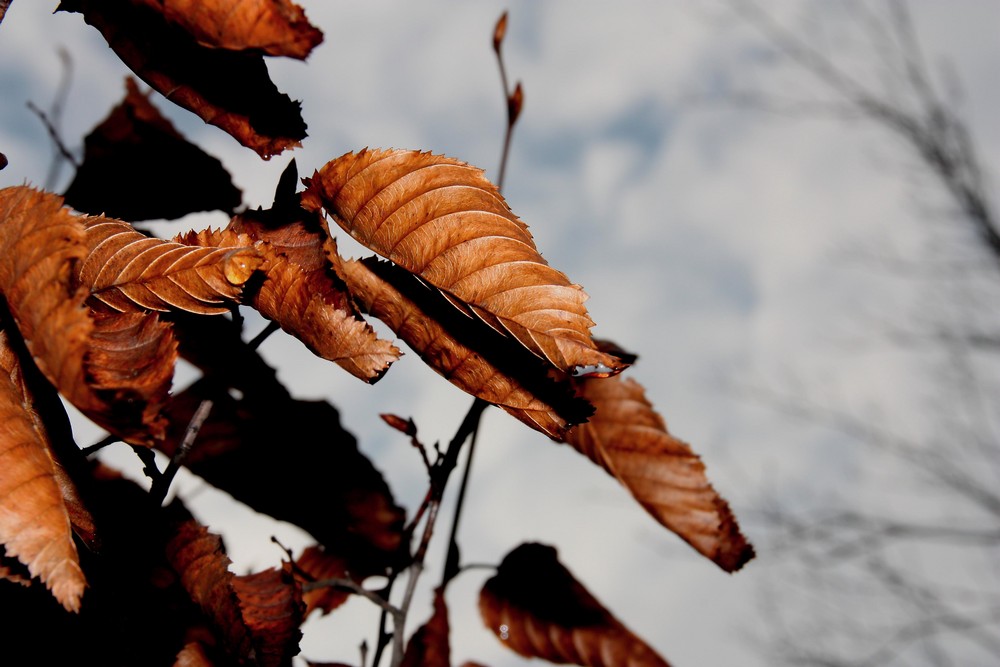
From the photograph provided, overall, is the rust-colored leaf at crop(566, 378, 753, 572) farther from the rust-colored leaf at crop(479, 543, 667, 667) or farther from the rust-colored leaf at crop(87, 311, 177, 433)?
the rust-colored leaf at crop(87, 311, 177, 433)

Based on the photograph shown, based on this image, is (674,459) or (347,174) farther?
(674,459)

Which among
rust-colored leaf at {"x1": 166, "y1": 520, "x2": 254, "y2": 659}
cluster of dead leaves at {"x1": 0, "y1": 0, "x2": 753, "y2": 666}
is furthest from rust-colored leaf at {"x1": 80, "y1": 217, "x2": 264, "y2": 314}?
rust-colored leaf at {"x1": 166, "y1": 520, "x2": 254, "y2": 659}

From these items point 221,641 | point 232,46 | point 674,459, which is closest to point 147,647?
point 221,641

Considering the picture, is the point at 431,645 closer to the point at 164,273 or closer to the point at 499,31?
the point at 164,273

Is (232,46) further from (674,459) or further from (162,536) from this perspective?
(674,459)

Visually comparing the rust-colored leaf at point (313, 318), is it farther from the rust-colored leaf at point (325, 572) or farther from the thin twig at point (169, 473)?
the rust-colored leaf at point (325, 572)

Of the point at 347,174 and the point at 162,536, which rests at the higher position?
the point at 347,174
